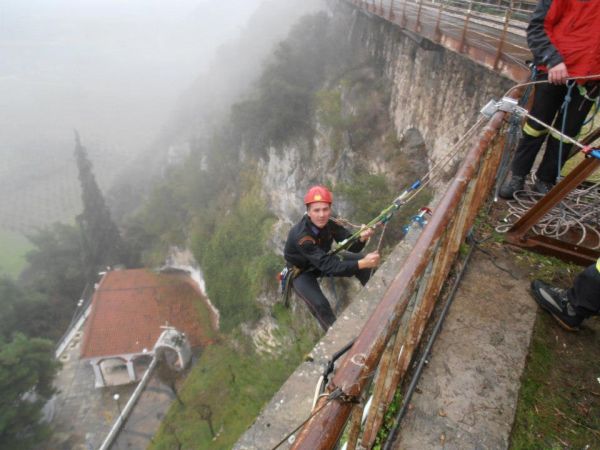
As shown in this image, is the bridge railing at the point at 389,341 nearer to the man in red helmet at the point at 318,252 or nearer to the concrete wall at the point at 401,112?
the concrete wall at the point at 401,112

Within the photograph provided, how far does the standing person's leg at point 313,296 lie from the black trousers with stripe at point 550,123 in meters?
2.74

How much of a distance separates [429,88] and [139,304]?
24.2m

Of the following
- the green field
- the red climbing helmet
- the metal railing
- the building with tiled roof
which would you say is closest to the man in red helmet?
the red climbing helmet

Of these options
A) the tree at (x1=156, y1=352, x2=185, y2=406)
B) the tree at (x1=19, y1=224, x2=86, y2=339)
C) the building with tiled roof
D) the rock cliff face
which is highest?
the rock cliff face

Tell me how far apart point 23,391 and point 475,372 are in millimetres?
27277

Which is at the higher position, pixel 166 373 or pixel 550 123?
pixel 550 123

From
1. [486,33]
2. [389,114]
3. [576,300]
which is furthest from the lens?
[389,114]

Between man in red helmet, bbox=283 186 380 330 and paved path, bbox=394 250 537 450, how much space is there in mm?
1159

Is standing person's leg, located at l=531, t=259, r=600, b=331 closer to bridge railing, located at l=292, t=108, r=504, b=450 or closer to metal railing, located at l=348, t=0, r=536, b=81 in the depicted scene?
bridge railing, located at l=292, t=108, r=504, b=450

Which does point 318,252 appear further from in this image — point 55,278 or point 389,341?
point 55,278

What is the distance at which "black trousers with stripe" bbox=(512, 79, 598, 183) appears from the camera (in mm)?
3439

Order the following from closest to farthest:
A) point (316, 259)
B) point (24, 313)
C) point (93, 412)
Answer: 1. point (316, 259)
2. point (93, 412)
3. point (24, 313)

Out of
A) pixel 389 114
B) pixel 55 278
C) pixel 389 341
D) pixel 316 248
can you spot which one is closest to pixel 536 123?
pixel 316 248

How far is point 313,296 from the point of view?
4934mm
